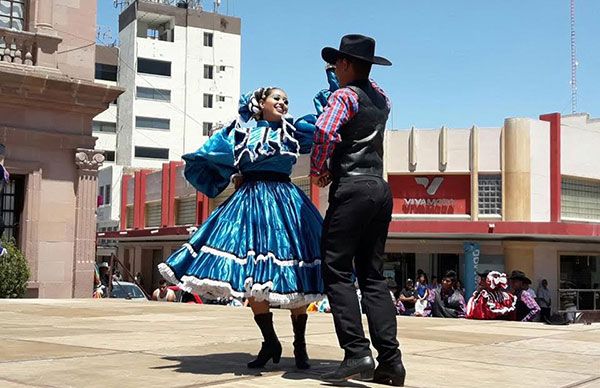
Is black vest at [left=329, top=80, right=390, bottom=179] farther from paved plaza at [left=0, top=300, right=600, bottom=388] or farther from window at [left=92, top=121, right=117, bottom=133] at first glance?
window at [left=92, top=121, right=117, bottom=133]

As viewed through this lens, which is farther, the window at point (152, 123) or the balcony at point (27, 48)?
the window at point (152, 123)

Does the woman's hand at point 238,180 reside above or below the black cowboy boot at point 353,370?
above

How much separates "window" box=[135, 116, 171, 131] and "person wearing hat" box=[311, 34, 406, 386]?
6473cm

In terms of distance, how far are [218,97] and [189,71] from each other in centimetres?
355

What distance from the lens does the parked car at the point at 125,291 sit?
1971 centimetres

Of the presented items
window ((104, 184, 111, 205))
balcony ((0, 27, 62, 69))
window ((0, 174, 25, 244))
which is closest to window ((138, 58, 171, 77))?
window ((104, 184, 111, 205))

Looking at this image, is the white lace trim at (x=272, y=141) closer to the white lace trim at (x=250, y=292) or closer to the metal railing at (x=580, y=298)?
the white lace trim at (x=250, y=292)

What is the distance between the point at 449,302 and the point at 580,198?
2007 centimetres

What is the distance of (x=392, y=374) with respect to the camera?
428 centimetres

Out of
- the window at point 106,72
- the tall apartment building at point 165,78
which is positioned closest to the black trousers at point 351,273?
the tall apartment building at point 165,78

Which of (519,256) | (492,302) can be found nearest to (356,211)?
(492,302)

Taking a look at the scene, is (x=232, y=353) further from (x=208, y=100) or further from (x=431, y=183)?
(x=208, y=100)

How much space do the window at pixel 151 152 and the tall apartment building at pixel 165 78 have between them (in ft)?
0.28

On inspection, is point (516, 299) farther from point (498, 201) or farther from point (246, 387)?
point (498, 201)
